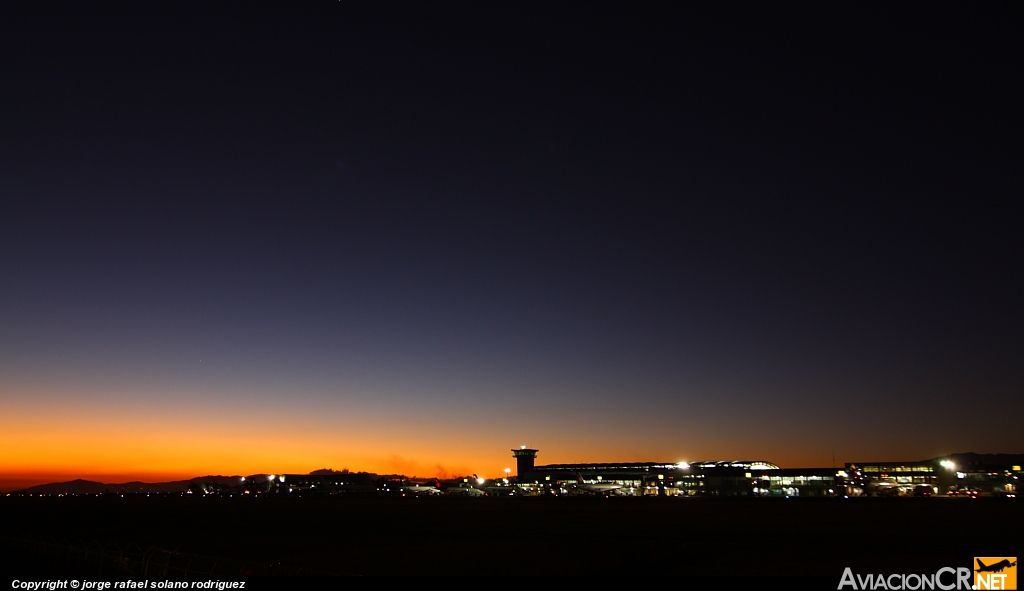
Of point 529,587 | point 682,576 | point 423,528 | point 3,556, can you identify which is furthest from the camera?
point 423,528

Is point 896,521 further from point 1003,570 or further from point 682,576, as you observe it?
point 682,576

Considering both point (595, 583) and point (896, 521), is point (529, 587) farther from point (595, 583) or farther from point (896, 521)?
point (896, 521)

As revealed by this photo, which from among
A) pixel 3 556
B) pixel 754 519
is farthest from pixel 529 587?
pixel 754 519

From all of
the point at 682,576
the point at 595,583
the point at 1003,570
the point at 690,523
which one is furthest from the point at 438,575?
the point at 690,523

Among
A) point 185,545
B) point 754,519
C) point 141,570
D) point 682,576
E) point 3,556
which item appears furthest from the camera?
point 754,519

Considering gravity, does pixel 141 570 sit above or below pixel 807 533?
above

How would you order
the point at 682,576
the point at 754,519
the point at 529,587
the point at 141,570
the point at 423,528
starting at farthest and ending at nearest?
the point at 754,519, the point at 423,528, the point at 682,576, the point at 529,587, the point at 141,570

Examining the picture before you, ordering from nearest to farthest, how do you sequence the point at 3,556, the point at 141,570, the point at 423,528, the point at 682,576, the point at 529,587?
the point at 141,570, the point at 529,587, the point at 682,576, the point at 3,556, the point at 423,528

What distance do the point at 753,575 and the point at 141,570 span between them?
2673 cm

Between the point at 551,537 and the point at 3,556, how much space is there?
1306 inches

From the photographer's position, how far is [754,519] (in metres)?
66.8

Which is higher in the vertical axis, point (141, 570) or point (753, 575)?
point (141, 570)

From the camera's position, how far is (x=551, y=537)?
160ft

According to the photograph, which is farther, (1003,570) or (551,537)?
(551,537)
